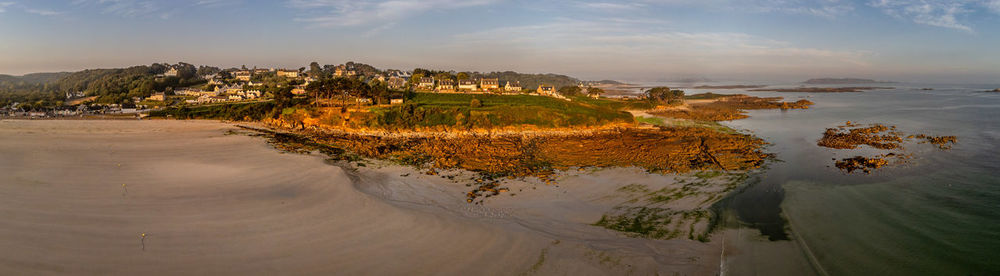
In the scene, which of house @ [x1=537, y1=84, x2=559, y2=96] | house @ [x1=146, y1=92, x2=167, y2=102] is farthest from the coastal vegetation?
house @ [x1=146, y1=92, x2=167, y2=102]

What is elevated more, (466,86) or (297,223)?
(466,86)

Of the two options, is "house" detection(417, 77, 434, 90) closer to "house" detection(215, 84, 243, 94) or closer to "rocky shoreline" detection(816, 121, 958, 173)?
"house" detection(215, 84, 243, 94)

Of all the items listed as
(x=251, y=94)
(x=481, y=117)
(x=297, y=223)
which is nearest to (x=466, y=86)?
(x=481, y=117)

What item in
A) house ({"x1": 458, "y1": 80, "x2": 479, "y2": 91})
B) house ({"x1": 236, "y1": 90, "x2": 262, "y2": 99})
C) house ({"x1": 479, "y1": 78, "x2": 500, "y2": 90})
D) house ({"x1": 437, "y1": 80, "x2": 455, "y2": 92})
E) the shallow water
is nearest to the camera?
the shallow water

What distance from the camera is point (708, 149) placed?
2234 centimetres

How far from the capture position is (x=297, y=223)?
377 inches

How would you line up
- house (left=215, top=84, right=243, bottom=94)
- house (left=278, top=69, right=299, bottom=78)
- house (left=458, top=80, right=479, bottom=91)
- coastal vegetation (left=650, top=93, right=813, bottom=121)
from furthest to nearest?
house (left=278, top=69, right=299, bottom=78)
house (left=458, top=80, right=479, bottom=91)
house (left=215, top=84, right=243, bottom=94)
coastal vegetation (left=650, top=93, right=813, bottom=121)

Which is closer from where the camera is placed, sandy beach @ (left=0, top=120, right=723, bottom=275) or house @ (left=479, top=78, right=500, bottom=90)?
sandy beach @ (left=0, top=120, right=723, bottom=275)

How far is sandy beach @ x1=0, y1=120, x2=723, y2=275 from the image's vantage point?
7.43m

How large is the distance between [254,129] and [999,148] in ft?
171

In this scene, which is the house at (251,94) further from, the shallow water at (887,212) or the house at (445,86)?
the shallow water at (887,212)

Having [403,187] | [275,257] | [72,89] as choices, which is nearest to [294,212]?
[275,257]

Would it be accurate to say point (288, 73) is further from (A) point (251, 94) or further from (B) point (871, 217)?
(B) point (871, 217)

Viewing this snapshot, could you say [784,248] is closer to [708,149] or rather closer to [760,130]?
[708,149]
